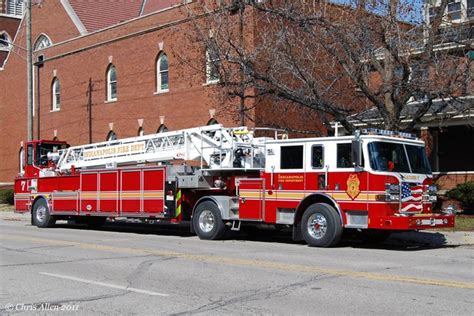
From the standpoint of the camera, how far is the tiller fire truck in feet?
45.6

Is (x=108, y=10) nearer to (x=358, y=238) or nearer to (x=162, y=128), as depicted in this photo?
(x=162, y=128)

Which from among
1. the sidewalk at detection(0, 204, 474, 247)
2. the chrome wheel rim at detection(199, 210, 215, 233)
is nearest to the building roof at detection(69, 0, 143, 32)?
the chrome wheel rim at detection(199, 210, 215, 233)

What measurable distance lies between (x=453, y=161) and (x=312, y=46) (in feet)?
31.5

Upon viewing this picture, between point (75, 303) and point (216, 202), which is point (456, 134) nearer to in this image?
point (216, 202)

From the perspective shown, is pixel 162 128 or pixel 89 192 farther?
pixel 162 128

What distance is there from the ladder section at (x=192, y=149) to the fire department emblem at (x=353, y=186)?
10.1ft

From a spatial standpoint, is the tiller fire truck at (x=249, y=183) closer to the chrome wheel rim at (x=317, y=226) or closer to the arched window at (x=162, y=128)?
the chrome wheel rim at (x=317, y=226)

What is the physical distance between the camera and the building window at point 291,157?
15125 millimetres

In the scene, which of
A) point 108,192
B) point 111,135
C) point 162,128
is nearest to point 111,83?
point 111,135

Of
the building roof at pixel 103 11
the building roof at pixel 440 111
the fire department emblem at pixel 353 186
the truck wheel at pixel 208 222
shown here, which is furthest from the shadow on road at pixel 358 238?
the building roof at pixel 103 11

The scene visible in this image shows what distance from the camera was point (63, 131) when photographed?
126ft

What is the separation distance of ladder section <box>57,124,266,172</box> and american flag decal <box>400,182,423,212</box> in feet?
13.1

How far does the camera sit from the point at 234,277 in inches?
388

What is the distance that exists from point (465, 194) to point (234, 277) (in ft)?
45.0
